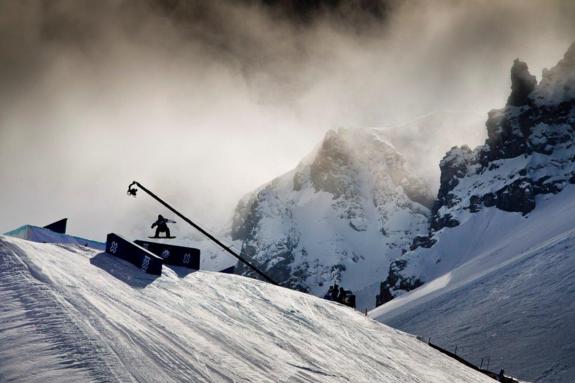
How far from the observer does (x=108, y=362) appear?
1002 cm

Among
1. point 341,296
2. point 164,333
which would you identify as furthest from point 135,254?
point 341,296

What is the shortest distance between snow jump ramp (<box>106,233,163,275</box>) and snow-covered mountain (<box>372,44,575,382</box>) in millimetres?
47026

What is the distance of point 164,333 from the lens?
12.9 meters

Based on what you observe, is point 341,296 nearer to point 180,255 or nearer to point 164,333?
point 180,255

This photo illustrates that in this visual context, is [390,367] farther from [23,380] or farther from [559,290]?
[559,290]

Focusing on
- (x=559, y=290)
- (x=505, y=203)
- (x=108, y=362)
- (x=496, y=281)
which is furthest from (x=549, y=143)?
(x=108, y=362)

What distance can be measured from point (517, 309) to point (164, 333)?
257 feet

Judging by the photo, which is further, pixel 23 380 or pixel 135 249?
pixel 135 249

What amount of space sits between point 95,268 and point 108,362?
29.4ft

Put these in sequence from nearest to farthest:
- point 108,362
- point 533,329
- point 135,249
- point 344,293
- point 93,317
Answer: point 108,362
point 93,317
point 135,249
point 344,293
point 533,329

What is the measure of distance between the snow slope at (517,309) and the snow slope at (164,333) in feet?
138

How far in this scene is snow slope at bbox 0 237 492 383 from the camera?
401 inches

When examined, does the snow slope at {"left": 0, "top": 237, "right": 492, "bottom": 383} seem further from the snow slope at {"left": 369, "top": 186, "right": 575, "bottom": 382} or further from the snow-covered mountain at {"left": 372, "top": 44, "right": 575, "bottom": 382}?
the snow-covered mountain at {"left": 372, "top": 44, "right": 575, "bottom": 382}

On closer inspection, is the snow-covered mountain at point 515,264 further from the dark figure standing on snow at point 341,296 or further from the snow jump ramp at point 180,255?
the snow jump ramp at point 180,255
